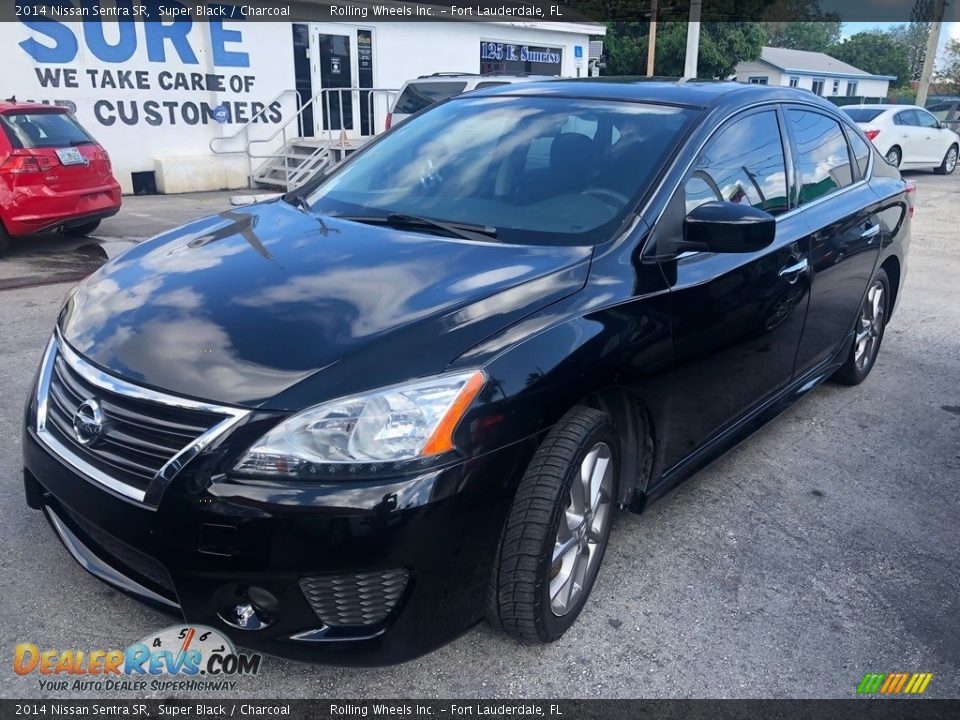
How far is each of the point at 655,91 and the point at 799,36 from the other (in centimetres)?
9820

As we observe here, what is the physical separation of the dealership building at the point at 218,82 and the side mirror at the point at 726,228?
38.3ft

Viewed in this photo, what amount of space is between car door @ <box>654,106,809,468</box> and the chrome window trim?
1575 mm

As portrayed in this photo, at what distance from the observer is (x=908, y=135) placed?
17391 millimetres

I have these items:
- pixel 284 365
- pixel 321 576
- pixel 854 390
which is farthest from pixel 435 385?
pixel 854 390

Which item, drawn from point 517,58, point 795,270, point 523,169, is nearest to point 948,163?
point 517,58

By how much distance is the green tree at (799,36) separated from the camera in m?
87.9

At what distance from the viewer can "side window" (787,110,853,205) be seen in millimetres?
3871

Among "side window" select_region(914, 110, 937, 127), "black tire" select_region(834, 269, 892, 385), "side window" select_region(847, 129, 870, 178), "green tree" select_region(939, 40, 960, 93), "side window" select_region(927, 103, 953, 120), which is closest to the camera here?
"side window" select_region(847, 129, 870, 178)

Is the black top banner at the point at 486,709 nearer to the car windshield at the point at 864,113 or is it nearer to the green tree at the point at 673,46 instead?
the car windshield at the point at 864,113

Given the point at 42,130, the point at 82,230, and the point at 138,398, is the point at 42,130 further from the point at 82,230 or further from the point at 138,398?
the point at 138,398

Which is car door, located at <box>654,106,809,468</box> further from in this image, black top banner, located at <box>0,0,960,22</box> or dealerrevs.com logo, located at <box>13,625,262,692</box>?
black top banner, located at <box>0,0,960,22</box>

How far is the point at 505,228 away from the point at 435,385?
988 millimetres

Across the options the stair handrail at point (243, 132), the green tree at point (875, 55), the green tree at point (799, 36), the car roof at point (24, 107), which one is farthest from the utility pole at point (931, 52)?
the green tree at point (799, 36)

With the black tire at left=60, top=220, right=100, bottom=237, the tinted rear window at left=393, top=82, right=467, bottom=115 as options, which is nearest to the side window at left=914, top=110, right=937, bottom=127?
the tinted rear window at left=393, top=82, right=467, bottom=115
